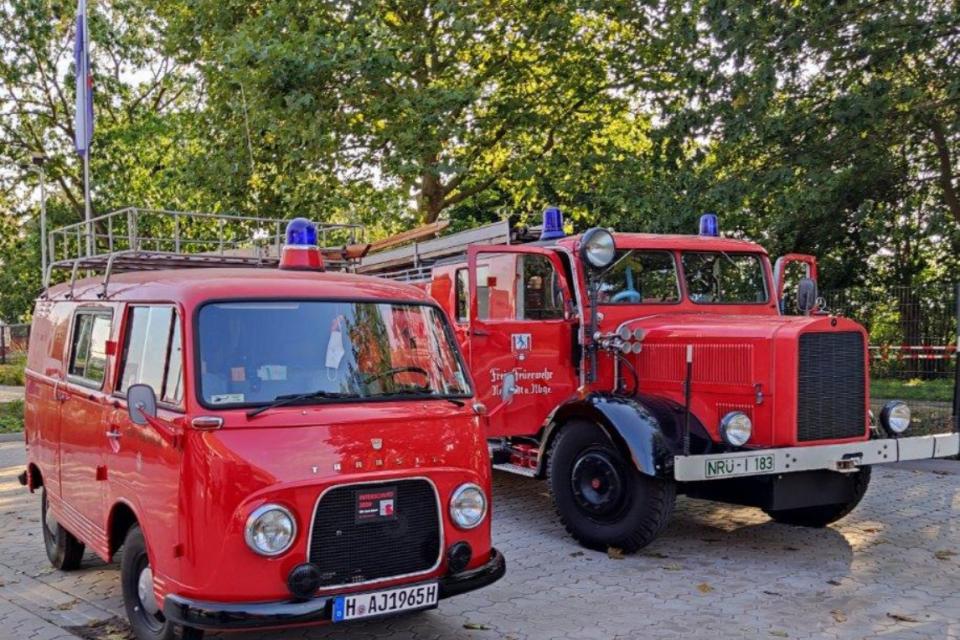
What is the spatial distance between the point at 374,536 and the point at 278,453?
2.15ft

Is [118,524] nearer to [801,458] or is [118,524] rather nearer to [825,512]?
[801,458]

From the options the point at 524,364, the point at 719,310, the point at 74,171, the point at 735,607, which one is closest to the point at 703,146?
the point at 719,310

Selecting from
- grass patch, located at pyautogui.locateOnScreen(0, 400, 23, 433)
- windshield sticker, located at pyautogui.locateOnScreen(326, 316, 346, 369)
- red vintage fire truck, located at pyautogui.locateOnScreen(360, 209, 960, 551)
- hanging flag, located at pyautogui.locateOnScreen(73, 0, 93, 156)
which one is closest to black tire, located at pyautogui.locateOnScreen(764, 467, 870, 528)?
red vintage fire truck, located at pyautogui.locateOnScreen(360, 209, 960, 551)

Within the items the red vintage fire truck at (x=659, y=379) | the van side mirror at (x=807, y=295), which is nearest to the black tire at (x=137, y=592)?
the red vintage fire truck at (x=659, y=379)

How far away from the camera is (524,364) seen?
8.20m

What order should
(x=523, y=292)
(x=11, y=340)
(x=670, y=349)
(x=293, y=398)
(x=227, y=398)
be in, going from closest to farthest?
(x=227, y=398) → (x=293, y=398) → (x=670, y=349) → (x=523, y=292) → (x=11, y=340)

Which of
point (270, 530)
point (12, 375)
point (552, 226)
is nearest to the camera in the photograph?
point (270, 530)

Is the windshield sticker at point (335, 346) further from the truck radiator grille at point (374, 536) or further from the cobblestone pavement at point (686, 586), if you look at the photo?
the cobblestone pavement at point (686, 586)

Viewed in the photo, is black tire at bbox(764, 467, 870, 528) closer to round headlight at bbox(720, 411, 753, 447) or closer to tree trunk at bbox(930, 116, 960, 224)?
round headlight at bbox(720, 411, 753, 447)

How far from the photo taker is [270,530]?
14.0 ft

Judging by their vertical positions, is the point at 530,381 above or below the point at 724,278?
below

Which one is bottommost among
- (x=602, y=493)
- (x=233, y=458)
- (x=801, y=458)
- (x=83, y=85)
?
(x=602, y=493)

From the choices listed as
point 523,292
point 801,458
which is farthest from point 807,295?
point 523,292

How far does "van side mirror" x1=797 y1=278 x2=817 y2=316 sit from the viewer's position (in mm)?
8172
